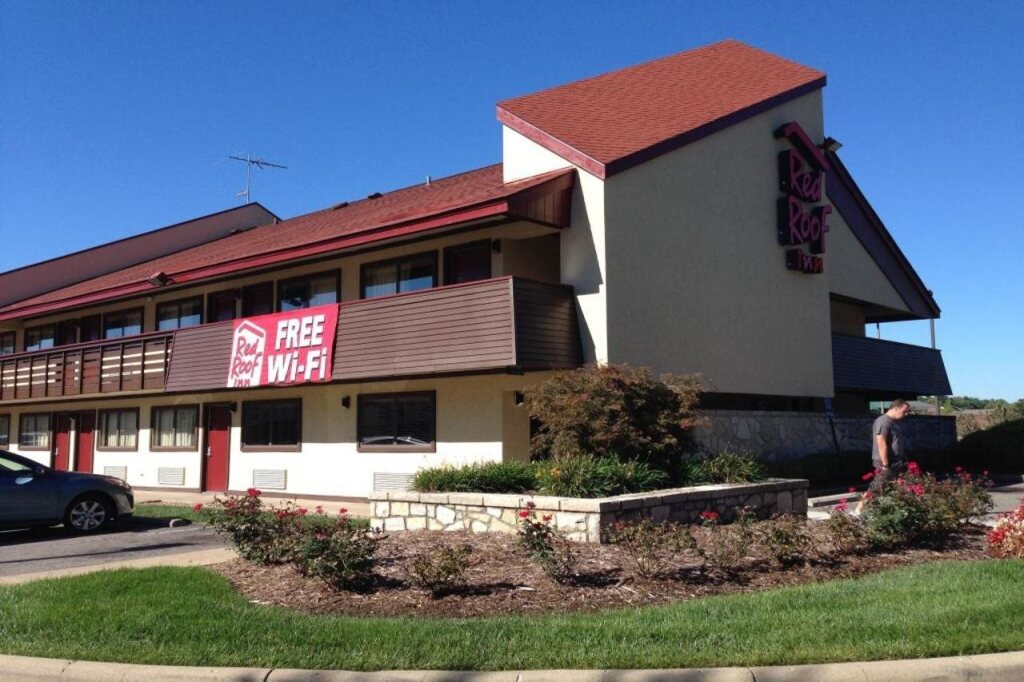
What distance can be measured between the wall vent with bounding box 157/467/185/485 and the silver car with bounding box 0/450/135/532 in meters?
8.65

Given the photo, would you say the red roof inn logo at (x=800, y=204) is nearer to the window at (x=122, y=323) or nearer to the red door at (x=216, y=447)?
the red door at (x=216, y=447)

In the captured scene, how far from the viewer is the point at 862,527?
9.51 m

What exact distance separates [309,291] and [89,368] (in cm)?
768

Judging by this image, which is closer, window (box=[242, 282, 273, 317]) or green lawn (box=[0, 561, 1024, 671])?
green lawn (box=[0, 561, 1024, 671])

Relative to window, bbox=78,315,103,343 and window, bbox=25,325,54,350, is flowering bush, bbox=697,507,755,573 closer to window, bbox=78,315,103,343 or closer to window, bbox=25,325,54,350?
window, bbox=78,315,103,343

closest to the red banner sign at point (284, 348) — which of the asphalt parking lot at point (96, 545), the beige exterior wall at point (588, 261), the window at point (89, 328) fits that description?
the asphalt parking lot at point (96, 545)

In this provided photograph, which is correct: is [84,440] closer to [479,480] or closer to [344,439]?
[344,439]

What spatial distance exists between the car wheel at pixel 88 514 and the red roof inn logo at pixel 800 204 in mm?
15314

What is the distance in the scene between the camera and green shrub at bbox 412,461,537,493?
472 inches

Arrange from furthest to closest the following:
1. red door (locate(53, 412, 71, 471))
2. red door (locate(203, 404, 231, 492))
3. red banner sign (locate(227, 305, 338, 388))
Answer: red door (locate(53, 412, 71, 471))
red door (locate(203, 404, 231, 492))
red banner sign (locate(227, 305, 338, 388))

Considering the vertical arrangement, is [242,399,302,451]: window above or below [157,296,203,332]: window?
below

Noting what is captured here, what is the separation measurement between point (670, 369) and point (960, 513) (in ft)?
24.7

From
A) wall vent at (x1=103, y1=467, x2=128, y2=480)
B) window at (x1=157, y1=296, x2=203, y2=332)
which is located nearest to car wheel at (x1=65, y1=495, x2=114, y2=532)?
window at (x1=157, y1=296, x2=203, y2=332)

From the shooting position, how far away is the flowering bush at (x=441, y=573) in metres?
7.74
